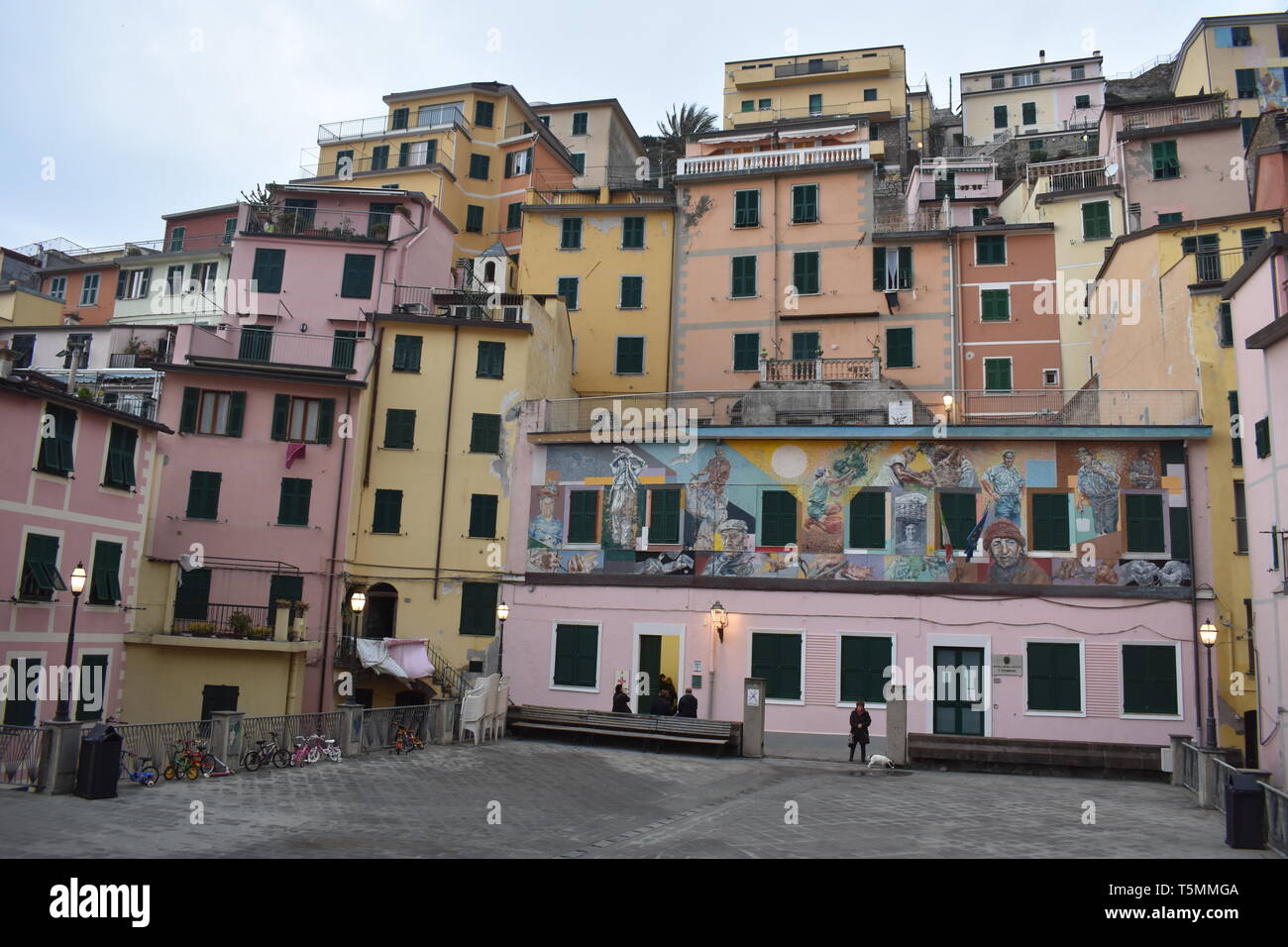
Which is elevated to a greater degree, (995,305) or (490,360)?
(995,305)

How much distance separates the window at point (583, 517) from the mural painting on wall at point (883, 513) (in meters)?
0.06

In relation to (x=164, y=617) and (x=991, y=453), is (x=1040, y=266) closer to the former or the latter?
(x=991, y=453)

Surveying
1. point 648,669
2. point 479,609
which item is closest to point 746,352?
point 479,609

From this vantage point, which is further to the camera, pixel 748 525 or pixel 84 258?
pixel 84 258

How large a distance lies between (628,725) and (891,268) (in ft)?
73.8

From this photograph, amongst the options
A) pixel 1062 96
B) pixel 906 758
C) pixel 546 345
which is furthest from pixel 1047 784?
pixel 1062 96

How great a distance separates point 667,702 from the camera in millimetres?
26766

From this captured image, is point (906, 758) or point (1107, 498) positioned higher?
point (1107, 498)

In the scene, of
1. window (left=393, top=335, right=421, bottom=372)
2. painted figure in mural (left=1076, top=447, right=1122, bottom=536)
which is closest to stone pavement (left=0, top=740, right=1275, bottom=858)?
painted figure in mural (left=1076, top=447, right=1122, bottom=536)

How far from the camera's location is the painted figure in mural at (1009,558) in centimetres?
2716

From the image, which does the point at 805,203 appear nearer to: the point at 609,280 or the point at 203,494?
the point at 609,280

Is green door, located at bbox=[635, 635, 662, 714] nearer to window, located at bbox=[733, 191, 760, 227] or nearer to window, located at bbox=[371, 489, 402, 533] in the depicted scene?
window, located at bbox=[371, 489, 402, 533]

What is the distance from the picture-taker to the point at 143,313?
171ft

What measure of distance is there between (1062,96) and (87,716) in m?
68.8
